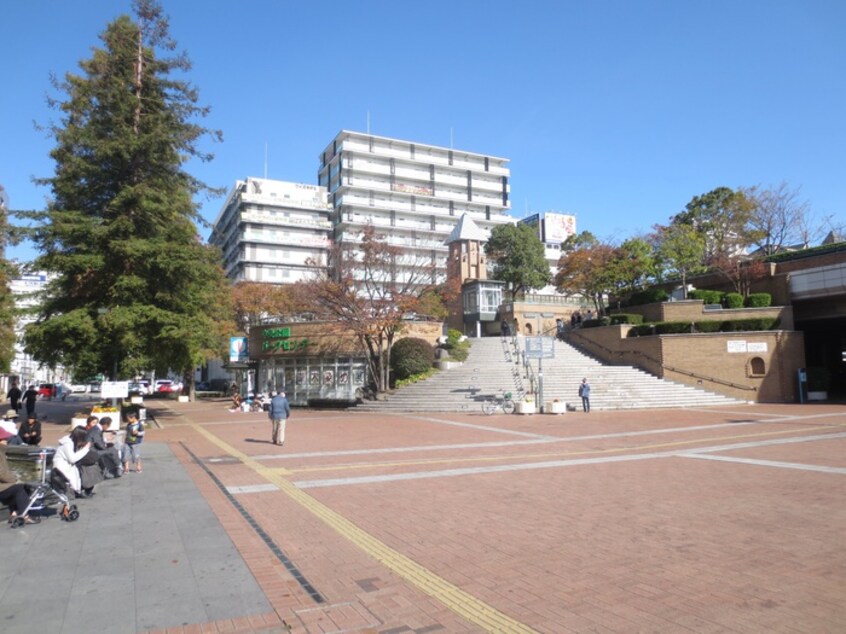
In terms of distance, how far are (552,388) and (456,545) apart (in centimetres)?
2356

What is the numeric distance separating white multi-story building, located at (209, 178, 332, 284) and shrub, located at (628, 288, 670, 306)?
4644cm

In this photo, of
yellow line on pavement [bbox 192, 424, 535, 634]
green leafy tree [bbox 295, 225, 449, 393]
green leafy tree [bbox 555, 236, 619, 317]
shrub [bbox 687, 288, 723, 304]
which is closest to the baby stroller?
yellow line on pavement [bbox 192, 424, 535, 634]

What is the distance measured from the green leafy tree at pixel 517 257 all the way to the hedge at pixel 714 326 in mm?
26678

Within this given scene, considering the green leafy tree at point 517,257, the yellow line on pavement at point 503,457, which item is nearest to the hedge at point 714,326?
the yellow line on pavement at point 503,457

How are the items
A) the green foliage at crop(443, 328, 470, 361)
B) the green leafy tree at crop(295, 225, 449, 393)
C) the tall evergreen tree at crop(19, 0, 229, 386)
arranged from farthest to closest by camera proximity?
the green foliage at crop(443, 328, 470, 361)
the green leafy tree at crop(295, 225, 449, 393)
the tall evergreen tree at crop(19, 0, 229, 386)

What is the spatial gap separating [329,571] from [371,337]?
86.4 feet

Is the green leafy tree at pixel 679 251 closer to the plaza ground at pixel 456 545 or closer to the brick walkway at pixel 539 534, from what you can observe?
the brick walkway at pixel 539 534

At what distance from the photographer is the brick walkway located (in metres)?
4.68

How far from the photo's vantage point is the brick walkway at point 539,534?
4.68 metres

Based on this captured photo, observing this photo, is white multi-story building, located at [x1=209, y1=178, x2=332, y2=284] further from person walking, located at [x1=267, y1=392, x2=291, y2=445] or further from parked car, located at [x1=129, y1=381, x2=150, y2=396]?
person walking, located at [x1=267, y1=392, x2=291, y2=445]

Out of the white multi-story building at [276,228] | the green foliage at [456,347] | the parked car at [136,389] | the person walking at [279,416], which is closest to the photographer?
the person walking at [279,416]

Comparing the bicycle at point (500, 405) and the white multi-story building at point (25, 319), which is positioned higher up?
the white multi-story building at point (25, 319)

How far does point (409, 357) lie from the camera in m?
32.8

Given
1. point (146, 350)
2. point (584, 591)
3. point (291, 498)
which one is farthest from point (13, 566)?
point (146, 350)
